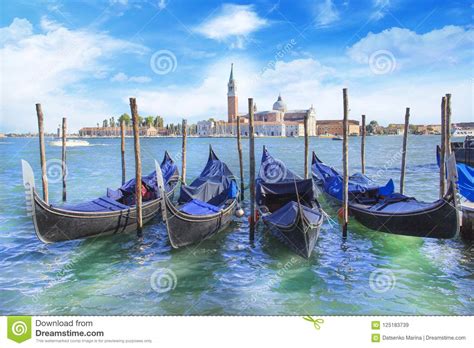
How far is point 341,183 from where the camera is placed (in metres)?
10.1

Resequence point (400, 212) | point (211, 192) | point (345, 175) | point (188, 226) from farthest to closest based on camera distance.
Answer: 1. point (211, 192)
2. point (345, 175)
3. point (400, 212)
4. point (188, 226)

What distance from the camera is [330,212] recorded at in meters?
9.92

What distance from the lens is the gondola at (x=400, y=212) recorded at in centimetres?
626

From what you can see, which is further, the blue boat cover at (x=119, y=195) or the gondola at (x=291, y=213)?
the blue boat cover at (x=119, y=195)

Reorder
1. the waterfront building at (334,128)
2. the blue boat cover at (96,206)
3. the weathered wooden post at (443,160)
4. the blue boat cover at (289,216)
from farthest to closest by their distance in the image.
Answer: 1. the waterfront building at (334,128)
2. the weathered wooden post at (443,160)
3. the blue boat cover at (96,206)
4. the blue boat cover at (289,216)

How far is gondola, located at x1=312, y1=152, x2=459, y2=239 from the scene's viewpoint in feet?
20.5

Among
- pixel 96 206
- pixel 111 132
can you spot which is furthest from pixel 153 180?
pixel 111 132

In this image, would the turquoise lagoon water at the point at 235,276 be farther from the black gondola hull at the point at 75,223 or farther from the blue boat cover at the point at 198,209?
the blue boat cover at the point at 198,209

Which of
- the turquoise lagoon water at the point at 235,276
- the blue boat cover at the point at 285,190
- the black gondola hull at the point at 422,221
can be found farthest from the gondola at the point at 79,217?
the black gondola hull at the point at 422,221

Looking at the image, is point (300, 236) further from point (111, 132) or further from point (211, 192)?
point (111, 132)

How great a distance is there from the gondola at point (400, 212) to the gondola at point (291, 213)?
3.16 ft

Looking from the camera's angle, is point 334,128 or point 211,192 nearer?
point 211,192

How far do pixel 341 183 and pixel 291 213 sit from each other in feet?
12.1
